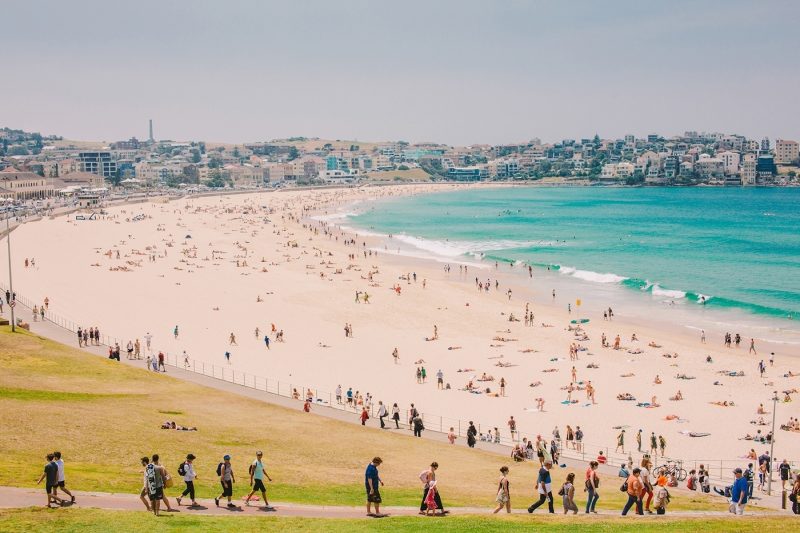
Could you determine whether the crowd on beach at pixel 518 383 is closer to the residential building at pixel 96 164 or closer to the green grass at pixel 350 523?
the green grass at pixel 350 523

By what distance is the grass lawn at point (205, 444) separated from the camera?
14.0 meters

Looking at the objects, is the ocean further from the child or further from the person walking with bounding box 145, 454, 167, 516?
the person walking with bounding box 145, 454, 167, 516

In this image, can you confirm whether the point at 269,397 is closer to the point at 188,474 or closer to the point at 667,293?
the point at 188,474

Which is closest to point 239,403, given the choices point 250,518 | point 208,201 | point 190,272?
point 250,518

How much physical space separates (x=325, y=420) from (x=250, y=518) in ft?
30.3

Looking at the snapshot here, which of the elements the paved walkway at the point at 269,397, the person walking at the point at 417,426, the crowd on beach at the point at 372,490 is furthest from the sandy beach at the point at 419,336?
the crowd on beach at the point at 372,490

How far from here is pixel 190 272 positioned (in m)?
53.3

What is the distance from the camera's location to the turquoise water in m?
Answer: 51.6

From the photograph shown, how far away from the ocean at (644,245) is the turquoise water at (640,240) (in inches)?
4.4

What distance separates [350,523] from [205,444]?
19.8 feet

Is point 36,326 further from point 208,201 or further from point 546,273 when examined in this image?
point 208,201

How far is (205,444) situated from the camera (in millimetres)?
16859

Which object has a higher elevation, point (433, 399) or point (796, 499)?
point (796, 499)

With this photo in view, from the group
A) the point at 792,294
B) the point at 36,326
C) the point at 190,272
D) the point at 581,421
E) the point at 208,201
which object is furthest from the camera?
the point at 208,201
